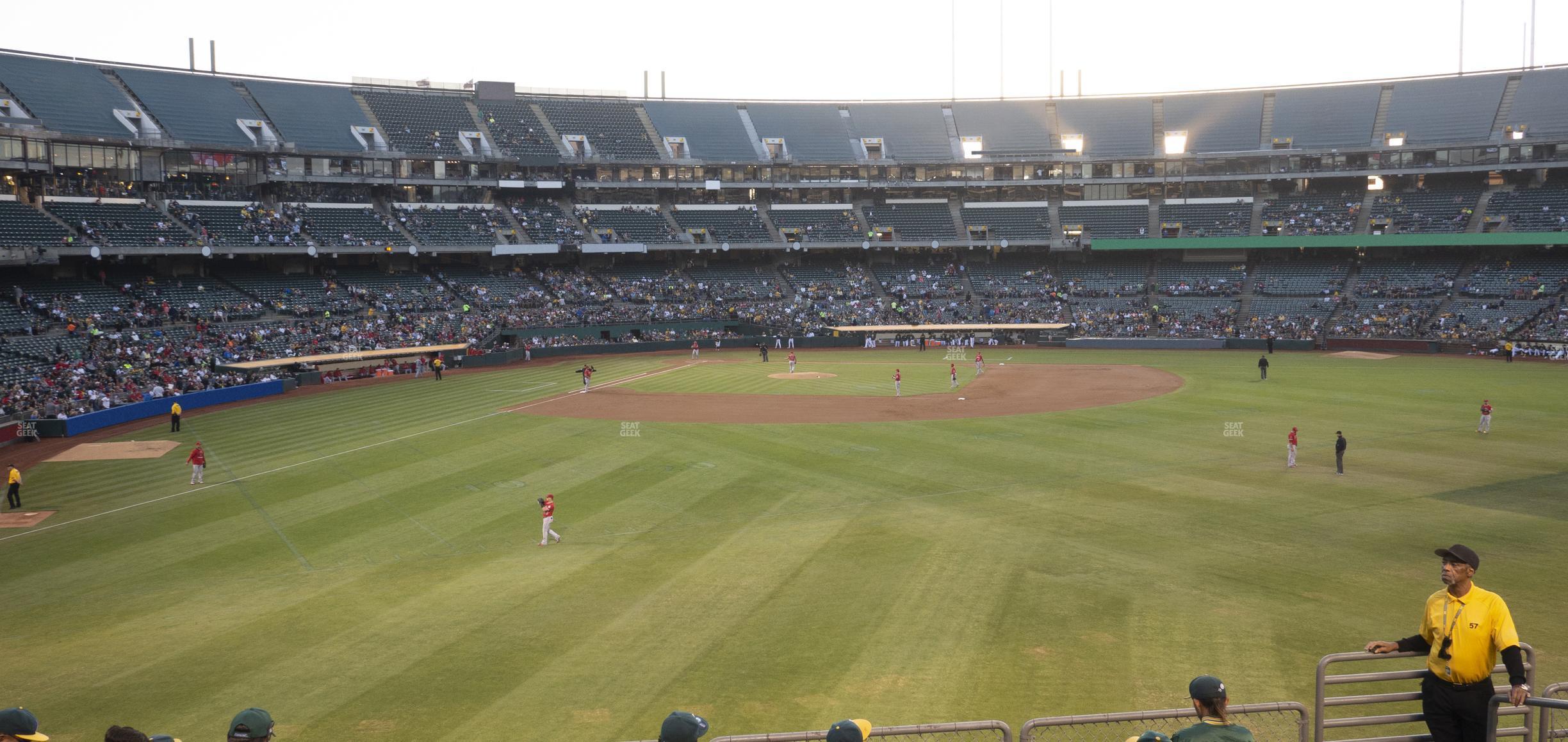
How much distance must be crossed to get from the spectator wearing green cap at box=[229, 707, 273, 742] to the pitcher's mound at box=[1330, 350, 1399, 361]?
7096 centimetres

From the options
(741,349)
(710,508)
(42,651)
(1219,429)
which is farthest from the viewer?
(741,349)

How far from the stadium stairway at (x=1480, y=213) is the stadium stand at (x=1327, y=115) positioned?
9989 mm

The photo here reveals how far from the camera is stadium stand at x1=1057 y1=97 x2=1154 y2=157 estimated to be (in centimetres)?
9225

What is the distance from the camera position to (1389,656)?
24.3ft

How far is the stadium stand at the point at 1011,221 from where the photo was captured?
296ft

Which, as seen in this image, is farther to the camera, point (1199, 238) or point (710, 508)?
point (1199, 238)

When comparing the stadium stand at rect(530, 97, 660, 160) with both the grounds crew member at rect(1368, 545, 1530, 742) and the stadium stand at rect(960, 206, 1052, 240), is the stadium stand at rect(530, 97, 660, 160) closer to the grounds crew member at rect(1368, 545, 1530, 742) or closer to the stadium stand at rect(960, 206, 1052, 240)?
the stadium stand at rect(960, 206, 1052, 240)

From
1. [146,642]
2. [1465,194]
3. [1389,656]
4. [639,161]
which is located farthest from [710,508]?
[1465,194]

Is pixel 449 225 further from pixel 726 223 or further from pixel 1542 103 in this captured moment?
pixel 1542 103

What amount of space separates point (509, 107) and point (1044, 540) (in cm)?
8046

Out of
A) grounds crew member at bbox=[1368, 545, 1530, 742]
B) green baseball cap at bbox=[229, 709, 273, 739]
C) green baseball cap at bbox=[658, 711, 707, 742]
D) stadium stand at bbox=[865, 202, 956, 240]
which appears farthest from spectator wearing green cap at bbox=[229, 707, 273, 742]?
stadium stand at bbox=[865, 202, 956, 240]

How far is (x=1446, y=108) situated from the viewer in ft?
274

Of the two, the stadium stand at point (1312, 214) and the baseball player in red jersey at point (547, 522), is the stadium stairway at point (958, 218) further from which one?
the baseball player in red jersey at point (547, 522)

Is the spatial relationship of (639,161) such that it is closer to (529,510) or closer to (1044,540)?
(529,510)
